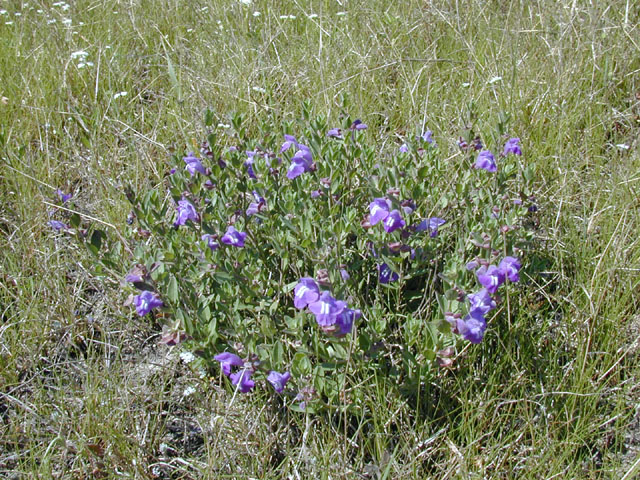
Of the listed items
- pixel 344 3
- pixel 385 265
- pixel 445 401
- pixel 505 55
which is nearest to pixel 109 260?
pixel 385 265

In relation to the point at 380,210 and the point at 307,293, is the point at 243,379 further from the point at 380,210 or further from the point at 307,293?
the point at 380,210

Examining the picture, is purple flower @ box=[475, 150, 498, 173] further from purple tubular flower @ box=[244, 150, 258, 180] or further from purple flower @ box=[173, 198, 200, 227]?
purple flower @ box=[173, 198, 200, 227]

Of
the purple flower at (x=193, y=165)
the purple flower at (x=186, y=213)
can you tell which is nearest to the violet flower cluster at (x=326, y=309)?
the purple flower at (x=186, y=213)

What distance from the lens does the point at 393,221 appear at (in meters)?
2.12

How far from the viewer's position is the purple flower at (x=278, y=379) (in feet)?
6.61

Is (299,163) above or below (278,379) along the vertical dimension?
above

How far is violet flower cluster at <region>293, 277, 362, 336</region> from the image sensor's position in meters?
1.85

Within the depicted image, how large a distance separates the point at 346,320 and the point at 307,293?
0.15 metres

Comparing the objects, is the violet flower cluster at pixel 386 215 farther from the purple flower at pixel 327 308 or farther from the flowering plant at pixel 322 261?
the purple flower at pixel 327 308

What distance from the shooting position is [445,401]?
2.23 metres

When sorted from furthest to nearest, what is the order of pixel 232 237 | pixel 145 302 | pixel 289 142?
pixel 289 142
pixel 232 237
pixel 145 302

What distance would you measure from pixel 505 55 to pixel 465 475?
2.91m

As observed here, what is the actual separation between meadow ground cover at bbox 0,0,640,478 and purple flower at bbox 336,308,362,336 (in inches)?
0.4

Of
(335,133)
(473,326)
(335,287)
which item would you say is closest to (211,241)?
(335,287)
